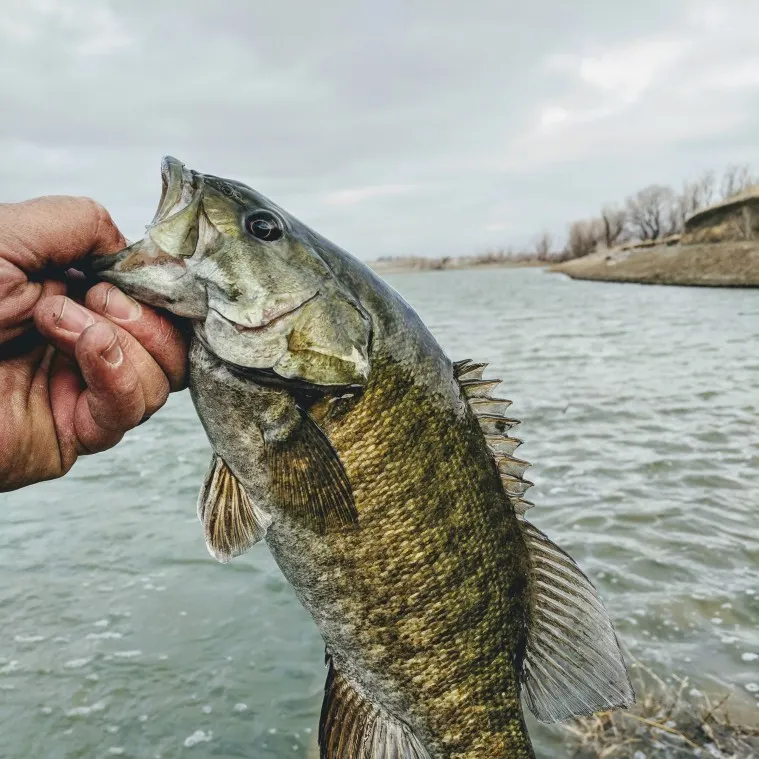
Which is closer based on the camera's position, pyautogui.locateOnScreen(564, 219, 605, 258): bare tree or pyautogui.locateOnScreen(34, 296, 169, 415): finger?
pyautogui.locateOnScreen(34, 296, 169, 415): finger

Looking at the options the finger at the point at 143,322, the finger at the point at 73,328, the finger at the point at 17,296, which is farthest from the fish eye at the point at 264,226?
the finger at the point at 17,296

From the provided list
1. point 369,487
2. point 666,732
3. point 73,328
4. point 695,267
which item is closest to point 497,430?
point 369,487

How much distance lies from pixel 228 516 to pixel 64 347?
2.44ft

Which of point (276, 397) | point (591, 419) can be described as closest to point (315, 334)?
point (276, 397)

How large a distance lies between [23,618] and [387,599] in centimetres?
503

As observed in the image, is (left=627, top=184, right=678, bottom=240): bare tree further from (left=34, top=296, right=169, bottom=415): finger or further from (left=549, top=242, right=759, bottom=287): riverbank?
(left=34, top=296, right=169, bottom=415): finger

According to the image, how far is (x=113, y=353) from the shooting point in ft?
6.75

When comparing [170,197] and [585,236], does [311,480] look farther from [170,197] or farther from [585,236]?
[585,236]

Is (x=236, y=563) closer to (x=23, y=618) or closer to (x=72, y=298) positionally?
(x=23, y=618)

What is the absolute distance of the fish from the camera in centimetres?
201

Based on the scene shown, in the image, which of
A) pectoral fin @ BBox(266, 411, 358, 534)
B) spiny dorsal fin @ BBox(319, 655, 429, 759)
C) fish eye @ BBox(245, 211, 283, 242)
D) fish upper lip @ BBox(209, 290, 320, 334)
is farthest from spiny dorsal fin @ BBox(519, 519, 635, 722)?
fish eye @ BBox(245, 211, 283, 242)

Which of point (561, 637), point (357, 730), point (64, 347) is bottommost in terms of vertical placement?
point (357, 730)

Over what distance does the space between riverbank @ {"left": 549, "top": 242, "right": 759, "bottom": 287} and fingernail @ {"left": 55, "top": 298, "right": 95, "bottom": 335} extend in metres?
38.1

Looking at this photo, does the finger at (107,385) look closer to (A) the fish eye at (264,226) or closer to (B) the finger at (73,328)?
(B) the finger at (73,328)
